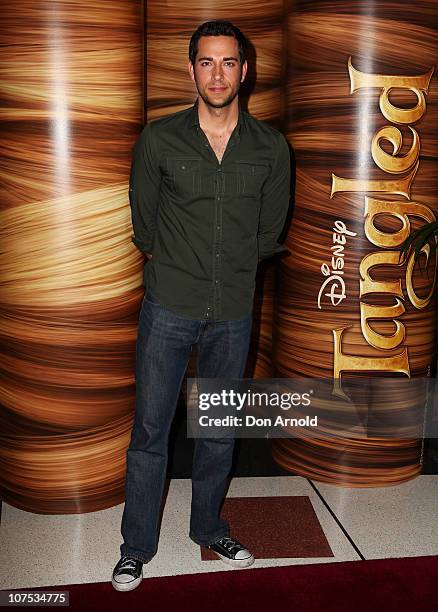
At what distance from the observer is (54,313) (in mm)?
2250

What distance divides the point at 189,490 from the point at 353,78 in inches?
62.9

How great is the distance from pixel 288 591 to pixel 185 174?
3.95ft

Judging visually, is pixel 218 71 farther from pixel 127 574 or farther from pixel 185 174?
pixel 127 574

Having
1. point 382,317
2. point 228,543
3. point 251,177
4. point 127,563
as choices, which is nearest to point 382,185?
point 382,317

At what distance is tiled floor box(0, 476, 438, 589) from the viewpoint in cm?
209

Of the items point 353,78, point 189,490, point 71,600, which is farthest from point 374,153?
point 71,600

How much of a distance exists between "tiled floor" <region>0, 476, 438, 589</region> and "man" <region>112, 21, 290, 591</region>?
0.16 m

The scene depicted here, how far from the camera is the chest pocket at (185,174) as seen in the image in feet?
6.15

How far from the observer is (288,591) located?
1.98 m

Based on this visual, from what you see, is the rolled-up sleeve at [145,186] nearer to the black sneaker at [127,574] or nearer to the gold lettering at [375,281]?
the gold lettering at [375,281]

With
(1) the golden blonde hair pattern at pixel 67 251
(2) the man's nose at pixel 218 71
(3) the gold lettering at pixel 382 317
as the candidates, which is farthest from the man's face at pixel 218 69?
(3) the gold lettering at pixel 382 317

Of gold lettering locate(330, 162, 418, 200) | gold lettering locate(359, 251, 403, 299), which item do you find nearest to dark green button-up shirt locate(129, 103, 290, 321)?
gold lettering locate(330, 162, 418, 200)

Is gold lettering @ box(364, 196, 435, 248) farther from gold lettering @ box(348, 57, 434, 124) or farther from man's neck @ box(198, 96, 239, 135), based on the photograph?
man's neck @ box(198, 96, 239, 135)

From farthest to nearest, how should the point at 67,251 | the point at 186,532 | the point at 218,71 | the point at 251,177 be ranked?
the point at 186,532 → the point at 67,251 → the point at 251,177 → the point at 218,71
